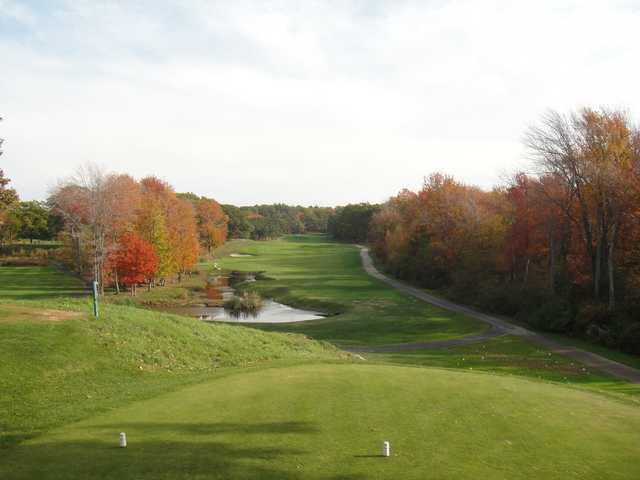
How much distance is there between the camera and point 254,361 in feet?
70.8

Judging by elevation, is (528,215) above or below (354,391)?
above

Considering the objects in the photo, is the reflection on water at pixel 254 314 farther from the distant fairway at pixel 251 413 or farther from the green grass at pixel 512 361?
the distant fairway at pixel 251 413

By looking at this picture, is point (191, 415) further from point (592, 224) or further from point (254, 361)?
point (592, 224)

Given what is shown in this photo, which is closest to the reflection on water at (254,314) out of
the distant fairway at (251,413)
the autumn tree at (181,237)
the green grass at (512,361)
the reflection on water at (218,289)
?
the reflection on water at (218,289)

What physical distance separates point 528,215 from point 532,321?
502 inches

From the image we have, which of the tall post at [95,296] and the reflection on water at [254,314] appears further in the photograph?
the reflection on water at [254,314]

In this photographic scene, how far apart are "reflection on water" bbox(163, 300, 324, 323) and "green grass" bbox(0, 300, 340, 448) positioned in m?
25.9

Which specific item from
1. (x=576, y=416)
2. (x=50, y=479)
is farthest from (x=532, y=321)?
(x=50, y=479)

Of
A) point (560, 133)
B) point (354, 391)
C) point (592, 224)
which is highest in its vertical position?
point (560, 133)

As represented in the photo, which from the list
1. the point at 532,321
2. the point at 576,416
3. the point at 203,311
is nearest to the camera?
the point at 576,416

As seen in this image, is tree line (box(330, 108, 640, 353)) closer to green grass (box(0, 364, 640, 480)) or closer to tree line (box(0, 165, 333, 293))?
green grass (box(0, 364, 640, 480))

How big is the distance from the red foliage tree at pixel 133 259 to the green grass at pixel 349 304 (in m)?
16.1

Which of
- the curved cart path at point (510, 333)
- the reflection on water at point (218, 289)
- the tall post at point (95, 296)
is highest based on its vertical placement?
the tall post at point (95, 296)

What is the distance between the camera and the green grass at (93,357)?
43.9ft
